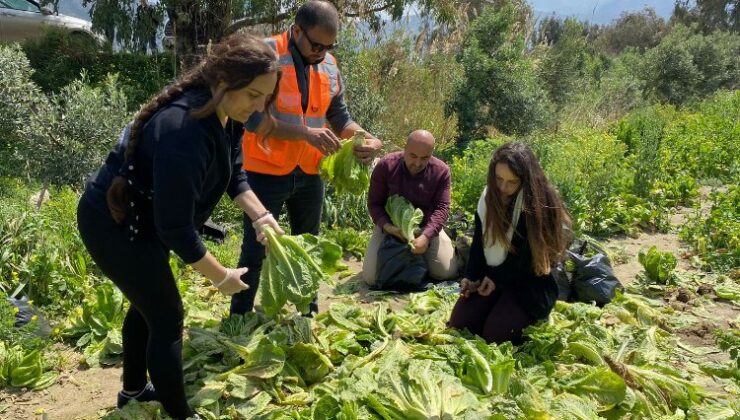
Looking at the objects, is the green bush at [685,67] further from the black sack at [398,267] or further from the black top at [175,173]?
the black top at [175,173]

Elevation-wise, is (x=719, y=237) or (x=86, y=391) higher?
(x=719, y=237)

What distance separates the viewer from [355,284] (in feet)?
17.8

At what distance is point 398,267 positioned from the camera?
5160 millimetres

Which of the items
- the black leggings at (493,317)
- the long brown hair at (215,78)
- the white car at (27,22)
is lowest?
the black leggings at (493,317)

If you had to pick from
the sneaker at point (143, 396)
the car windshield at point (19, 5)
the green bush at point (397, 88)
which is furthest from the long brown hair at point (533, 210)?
the car windshield at point (19, 5)

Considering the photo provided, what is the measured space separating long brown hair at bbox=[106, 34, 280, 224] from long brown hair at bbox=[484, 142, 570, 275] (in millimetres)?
1855

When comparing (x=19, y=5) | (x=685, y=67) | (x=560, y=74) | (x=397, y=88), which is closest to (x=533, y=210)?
(x=397, y=88)

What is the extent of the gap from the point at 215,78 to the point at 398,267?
3.03 m

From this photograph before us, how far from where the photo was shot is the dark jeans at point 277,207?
3.70 m

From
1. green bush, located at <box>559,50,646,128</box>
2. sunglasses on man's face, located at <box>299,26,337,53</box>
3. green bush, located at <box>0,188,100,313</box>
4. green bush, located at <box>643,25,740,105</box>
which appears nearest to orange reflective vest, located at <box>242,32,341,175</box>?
sunglasses on man's face, located at <box>299,26,337,53</box>

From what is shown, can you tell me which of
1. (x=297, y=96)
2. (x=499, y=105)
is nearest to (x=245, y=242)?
(x=297, y=96)

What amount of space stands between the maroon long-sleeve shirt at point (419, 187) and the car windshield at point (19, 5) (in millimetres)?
10561

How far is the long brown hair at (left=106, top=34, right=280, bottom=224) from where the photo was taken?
2.35 meters

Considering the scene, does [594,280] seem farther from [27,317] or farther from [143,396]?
[27,317]
